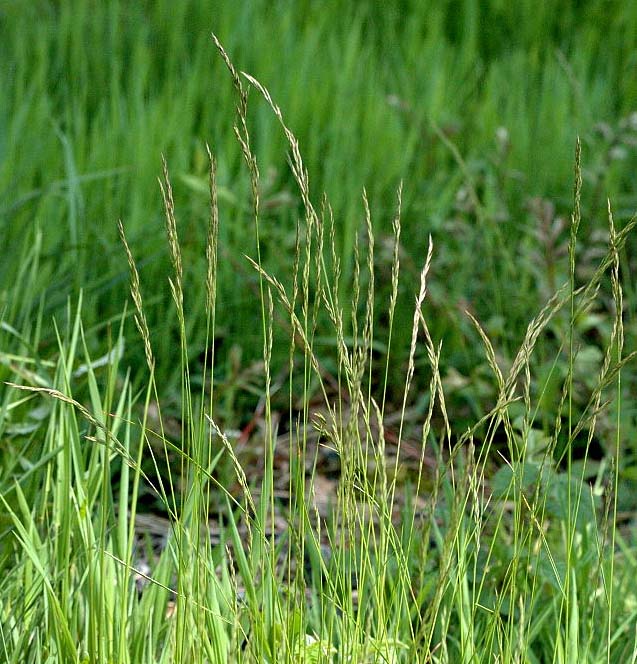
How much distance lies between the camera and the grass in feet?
3.05

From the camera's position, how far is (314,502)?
1006mm

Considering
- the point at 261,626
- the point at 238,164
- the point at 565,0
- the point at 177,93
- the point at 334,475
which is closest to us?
the point at 261,626

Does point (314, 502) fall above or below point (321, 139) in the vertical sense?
above

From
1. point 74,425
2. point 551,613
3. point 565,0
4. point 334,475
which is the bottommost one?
point 334,475

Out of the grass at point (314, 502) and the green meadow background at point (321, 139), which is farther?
→ the green meadow background at point (321, 139)

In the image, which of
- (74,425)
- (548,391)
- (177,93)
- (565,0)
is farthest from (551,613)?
(565,0)

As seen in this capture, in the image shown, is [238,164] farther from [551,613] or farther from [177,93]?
[551,613]

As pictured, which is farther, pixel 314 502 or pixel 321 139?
pixel 321 139

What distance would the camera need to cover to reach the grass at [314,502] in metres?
0.93

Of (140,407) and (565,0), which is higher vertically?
(565,0)

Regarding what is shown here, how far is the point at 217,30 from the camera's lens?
3.51 m

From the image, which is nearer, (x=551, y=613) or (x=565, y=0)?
(x=551, y=613)

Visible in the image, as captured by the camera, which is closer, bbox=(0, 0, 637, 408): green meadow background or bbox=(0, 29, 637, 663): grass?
bbox=(0, 29, 637, 663): grass

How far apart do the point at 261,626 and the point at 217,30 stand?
288 cm
